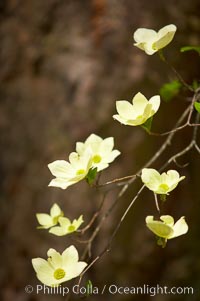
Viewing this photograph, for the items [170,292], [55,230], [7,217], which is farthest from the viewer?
[7,217]

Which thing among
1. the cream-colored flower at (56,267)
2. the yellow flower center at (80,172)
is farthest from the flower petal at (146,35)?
the cream-colored flower at (56,267)

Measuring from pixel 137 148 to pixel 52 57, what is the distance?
1.41 ft

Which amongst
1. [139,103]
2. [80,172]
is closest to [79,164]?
[80,172]

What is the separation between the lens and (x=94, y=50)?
1.34 meters

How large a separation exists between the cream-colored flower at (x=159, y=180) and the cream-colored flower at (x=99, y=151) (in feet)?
0.25

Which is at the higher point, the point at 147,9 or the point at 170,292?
the point at 147,9

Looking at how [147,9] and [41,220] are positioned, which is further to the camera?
[147,9]

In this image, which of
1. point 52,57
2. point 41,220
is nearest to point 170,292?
point 41,220

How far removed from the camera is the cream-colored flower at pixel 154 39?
21.7 inches

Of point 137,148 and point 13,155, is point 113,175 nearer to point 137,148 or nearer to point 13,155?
point 137,148

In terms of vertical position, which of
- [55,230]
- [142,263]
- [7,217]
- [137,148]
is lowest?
[55,230]

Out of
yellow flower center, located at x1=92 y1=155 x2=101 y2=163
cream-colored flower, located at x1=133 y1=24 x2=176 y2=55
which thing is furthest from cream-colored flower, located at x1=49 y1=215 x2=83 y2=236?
cream-colored flower, located at x1=133 y1=24 x2=176 y2=55

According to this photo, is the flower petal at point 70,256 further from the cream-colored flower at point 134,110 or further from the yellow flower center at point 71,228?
the cream-colored flower at point 134,110

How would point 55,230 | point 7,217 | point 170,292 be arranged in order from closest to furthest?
point 55,230
point 170,292
point 7,217
